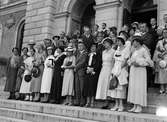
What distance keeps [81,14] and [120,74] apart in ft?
27.2

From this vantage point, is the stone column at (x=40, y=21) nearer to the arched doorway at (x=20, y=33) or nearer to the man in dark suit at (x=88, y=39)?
the arched doorway at (x=20, y=33)

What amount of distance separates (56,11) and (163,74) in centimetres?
856

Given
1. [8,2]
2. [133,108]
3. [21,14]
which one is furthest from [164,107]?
[8,2]

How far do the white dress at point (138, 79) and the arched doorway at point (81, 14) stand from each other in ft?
24.9

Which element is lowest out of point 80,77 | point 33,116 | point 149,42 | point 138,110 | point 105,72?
point 33,116

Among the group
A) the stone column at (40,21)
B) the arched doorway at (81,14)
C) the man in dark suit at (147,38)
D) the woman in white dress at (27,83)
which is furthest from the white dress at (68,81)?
the arched doorway at (81,14)

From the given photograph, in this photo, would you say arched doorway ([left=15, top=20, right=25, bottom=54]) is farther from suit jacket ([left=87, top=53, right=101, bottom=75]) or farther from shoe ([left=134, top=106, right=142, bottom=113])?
shoe ([left=134, top=106, right=142, bottom=113])

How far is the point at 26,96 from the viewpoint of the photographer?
29.6 feet

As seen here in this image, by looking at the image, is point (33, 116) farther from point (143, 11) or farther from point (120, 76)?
point (143, 11)

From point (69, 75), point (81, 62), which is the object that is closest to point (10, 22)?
point (69, 75)

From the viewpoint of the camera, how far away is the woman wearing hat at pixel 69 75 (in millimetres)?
7328

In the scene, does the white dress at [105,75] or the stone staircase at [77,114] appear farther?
the white dress at [105,75]

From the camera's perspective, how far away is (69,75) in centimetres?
739

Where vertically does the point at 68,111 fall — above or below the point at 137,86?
below
